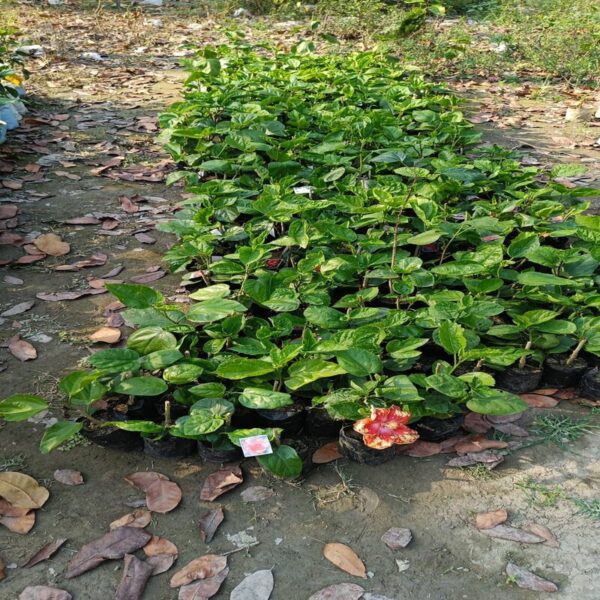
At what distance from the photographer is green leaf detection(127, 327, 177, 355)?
6.50 feet

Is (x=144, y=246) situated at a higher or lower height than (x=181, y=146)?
lower

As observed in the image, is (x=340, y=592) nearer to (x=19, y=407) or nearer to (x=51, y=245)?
(x=19, y=407)

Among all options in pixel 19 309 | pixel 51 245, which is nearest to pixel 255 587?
pixel 19 309

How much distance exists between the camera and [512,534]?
159 centimetres

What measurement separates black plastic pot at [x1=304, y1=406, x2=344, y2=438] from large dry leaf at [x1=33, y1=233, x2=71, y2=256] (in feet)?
5.48

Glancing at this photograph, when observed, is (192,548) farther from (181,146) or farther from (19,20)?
(19,20)

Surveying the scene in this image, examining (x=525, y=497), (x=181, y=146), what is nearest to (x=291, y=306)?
(x=525, y=497)

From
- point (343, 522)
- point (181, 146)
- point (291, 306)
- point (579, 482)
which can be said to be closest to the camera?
point (343, 522)

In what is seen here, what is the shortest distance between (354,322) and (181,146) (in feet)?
6.31

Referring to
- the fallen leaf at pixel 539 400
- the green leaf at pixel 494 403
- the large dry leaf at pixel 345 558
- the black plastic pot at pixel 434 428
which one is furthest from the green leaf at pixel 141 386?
the fallen leaf at pixel 539 400

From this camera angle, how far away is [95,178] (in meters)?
3.88

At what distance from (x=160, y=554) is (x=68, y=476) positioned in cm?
39

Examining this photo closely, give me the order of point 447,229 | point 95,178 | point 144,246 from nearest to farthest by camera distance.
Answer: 1. point 447,229
2. point 144,246
3. point 95,178

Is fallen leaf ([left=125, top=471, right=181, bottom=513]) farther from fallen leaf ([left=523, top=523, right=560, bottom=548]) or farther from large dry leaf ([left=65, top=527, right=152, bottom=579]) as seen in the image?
fallen leaf ([left=523, top=523, right=560, bottom=548])
